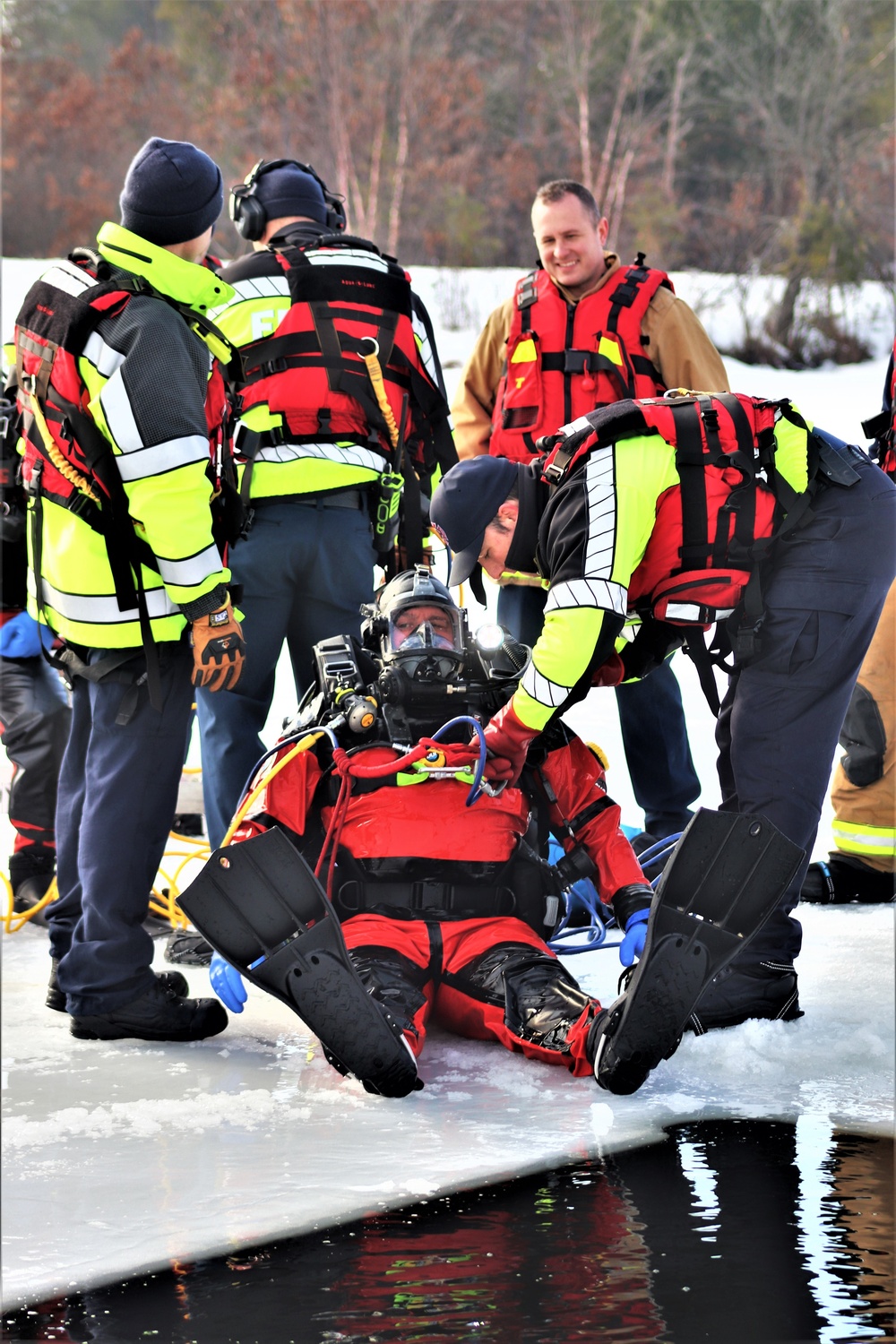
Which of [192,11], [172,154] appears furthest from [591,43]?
[172,154]

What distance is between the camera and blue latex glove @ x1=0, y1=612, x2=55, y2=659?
436 centimetres

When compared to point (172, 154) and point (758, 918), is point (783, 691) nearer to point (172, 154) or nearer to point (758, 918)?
point (758, 918)

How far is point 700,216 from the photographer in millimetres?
18328

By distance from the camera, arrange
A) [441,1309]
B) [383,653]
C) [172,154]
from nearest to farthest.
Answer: [441,1309] → [172,154] → [383,653]

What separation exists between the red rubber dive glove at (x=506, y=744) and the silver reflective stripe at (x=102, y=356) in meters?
1.11

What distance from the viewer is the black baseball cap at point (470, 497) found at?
299cm

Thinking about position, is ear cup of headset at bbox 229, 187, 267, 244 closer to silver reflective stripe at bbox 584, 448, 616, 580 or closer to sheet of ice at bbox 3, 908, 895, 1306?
silver reflective stripe at bbox 584, 448, 616, 580

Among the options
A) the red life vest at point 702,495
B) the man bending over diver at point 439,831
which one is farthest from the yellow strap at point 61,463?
the red life vest at point 702,495

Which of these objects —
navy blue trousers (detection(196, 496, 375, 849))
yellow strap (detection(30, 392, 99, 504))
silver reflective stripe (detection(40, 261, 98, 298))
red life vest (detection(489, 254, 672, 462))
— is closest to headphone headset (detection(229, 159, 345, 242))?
red life vest (detection(489, 254, 672, 462))

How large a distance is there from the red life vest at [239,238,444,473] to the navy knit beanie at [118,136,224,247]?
786mm

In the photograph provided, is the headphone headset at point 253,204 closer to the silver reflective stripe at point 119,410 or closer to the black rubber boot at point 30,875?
the silver reflective stripe at point 119,410

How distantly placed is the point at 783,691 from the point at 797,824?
316 millimetres

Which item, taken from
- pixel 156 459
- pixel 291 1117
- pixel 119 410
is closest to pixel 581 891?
pixel 291 1117

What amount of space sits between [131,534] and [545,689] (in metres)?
0.99
